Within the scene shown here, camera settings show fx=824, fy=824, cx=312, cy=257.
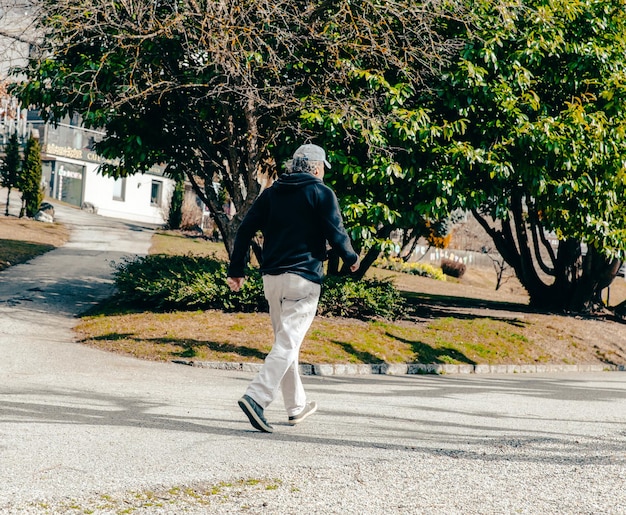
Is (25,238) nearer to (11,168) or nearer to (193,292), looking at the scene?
(11,168)

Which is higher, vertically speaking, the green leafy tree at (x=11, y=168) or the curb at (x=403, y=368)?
the green leafy tree at (x=11, y=168)

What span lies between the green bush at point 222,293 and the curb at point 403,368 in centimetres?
→ 227

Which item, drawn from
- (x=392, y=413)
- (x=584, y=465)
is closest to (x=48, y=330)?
(x=392, y=413)

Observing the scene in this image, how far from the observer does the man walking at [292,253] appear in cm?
606

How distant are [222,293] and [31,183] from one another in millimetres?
24239

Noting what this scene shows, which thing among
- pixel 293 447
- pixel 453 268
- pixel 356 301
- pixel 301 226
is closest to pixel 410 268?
pixel 453 268

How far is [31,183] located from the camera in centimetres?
3625

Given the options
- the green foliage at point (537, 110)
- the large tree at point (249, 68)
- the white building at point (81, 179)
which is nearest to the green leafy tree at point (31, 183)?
the white building at point (81, 179)

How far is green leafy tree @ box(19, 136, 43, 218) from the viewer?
36250 millimetres

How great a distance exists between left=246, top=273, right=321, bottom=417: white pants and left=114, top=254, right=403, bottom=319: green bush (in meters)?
8.61

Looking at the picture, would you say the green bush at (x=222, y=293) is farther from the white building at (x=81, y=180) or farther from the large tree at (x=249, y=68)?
the white building at (x=81, y=180)

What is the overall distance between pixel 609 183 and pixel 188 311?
885 centimetres

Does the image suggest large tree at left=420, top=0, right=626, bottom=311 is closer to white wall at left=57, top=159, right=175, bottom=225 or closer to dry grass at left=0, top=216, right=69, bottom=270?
dry grass at left=0, top=216, right=69, bottom=270

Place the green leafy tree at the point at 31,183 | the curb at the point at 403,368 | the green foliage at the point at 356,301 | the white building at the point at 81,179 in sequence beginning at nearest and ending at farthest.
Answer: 1. the curb at the point at 403,368
2. the green foliage at the point at 356,301
3. the green leafy tree at the point at 31,183
4. the white building at the point at 81,179
